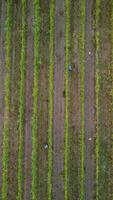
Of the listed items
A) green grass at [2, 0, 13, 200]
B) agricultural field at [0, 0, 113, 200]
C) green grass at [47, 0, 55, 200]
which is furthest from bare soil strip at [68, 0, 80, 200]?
green grass at [2, 0, 13, 200]

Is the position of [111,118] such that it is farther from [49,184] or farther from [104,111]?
[49,184]

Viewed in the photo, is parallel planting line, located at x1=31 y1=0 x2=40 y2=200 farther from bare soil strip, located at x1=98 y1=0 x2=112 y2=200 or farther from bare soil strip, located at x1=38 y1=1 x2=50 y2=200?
bare soil strip, located at x1=98 y1=0 x2=112 y2=200

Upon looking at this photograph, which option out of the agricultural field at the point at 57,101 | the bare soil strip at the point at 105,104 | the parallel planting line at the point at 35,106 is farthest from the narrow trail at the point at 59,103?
the bare soil strip at the point at 105,104

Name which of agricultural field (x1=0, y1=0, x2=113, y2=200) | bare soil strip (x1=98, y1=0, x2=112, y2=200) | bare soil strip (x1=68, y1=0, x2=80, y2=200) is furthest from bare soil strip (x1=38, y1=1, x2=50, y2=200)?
bare soil strip (x1=98, y1=0, x2=112, y2=200)

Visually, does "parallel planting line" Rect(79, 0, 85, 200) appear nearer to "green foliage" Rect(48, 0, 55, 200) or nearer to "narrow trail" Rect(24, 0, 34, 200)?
"green foliage" Rect(48, 0, 55, 200)

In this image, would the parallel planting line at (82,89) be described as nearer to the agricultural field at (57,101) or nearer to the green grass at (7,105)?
the agricultural field at (57,101)

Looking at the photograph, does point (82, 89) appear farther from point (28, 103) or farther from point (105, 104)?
point (28, 103)

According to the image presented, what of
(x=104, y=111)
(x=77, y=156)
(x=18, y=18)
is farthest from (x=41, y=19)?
(x=77, y=156)
